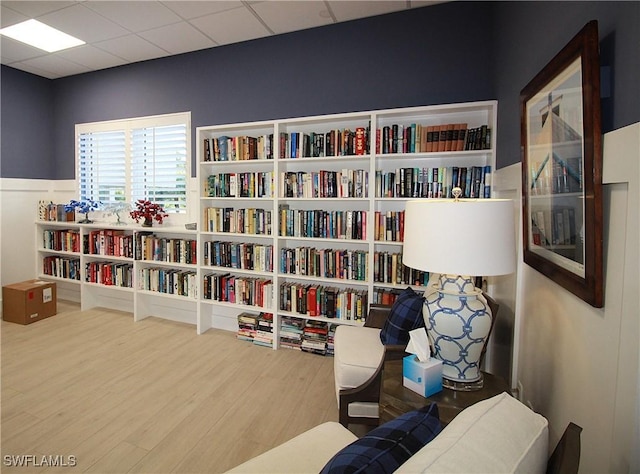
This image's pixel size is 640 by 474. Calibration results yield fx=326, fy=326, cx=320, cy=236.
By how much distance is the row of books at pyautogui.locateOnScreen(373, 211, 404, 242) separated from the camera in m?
2.56

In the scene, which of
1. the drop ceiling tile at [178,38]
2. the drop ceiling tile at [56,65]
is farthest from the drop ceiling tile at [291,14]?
the drop ceiling tile at [56,65]

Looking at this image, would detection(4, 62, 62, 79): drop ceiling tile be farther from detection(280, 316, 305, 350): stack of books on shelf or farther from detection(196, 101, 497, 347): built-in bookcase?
detection(280, 316, 305, 350): stack of books on shelf

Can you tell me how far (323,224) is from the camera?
2.77 metres

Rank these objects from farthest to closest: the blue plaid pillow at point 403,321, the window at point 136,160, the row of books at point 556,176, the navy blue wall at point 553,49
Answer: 1. the window at point 136,160
2. the blue plaid pillow at point 403,321
3. the row of books at point 556,176
4. the navy blue wall at point 553,49

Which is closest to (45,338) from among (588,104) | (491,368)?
(491,368)

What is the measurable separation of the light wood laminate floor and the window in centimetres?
151

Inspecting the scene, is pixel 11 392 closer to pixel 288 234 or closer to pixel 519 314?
pixel 288 234

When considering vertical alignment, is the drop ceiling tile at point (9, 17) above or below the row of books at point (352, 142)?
above

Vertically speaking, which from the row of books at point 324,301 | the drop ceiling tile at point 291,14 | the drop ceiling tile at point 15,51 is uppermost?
the drop ceiling tile at point 15,51

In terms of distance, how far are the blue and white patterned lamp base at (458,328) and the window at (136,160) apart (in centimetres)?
302

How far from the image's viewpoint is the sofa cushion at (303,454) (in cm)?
104

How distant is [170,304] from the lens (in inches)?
142

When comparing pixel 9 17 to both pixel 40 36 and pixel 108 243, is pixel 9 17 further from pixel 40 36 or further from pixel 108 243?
pixel 108 243

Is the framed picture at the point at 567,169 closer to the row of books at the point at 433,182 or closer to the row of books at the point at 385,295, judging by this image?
the row of books at the point at 433,182
